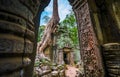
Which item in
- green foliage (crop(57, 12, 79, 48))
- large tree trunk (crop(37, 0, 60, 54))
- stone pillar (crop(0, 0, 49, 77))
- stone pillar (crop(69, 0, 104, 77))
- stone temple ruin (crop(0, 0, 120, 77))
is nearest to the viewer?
stone pillar (crop(0, 0, 49, 77))

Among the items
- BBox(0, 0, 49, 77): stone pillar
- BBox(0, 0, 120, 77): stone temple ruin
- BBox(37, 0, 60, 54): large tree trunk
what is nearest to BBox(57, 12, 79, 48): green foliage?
BBox(37, 0, 60, 54): large tree trunk

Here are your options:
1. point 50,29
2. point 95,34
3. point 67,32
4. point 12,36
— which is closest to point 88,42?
point 95,34

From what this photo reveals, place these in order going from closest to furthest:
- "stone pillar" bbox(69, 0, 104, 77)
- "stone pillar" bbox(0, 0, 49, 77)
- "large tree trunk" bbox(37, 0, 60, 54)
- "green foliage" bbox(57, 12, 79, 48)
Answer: "stone pillar" bbox(0, 0, 49, 77), "stone pillar" bbox(69, 0, 104, 77), "large tree trunk" bbox(37, 0, 60, 54), "green foliage" bbox(57, 12, 79, 48)

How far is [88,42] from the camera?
6.68 ft

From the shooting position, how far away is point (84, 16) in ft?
7.14

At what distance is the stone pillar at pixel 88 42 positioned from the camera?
187cm

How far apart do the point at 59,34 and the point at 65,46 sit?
56.6 inches

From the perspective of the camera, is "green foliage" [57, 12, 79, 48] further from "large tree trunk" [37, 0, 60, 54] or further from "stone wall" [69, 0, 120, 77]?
"stone wall" [69, 0, 120, 77]

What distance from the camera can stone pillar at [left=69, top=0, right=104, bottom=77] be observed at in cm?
187

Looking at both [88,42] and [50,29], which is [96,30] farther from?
[50,29]

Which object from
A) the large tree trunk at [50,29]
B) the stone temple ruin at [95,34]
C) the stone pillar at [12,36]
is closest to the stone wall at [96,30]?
the stone temple ruin at [95,34]

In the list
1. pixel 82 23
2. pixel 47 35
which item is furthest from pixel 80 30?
pixel 47 35

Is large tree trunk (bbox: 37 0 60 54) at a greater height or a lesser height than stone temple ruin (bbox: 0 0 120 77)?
greater

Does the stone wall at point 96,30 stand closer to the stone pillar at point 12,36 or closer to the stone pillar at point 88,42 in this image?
the stone pillar at point 88,42
